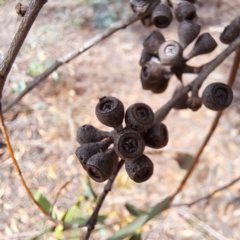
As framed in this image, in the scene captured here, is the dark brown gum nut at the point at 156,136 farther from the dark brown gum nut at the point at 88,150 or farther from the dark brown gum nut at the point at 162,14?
the dark brown gum nut at the point at 162,14

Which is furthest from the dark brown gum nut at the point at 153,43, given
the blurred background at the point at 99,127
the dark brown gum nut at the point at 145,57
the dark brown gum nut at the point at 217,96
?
the blurred background at the point at 99,127

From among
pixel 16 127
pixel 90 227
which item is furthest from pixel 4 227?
pixel 90 227

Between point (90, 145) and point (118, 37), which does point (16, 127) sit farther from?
point (90, 145)

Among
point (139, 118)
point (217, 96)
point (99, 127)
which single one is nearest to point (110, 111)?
point (139, 118)

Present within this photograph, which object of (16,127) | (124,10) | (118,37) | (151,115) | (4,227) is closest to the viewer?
(151,115)

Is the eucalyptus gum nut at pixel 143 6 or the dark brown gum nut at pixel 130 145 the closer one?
the dark brown gum nut at pixel 130 145

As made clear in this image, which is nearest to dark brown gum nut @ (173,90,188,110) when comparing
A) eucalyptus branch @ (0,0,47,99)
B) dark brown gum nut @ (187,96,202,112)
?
dark brown gum nut @ (187,96,202,112)

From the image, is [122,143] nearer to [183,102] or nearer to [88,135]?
[88,135]
